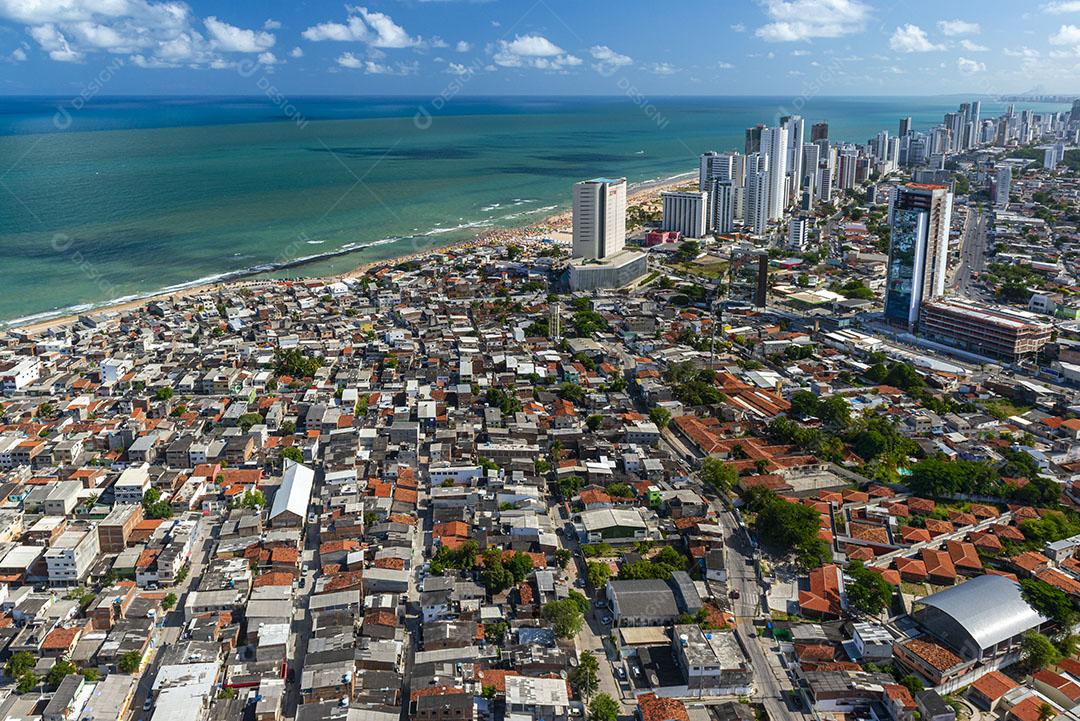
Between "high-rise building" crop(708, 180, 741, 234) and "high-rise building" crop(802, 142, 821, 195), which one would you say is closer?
"high-rise building" crop(708, 180, 741, 234)

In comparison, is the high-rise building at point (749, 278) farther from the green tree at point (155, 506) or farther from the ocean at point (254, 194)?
the green tree at point (155, 506)

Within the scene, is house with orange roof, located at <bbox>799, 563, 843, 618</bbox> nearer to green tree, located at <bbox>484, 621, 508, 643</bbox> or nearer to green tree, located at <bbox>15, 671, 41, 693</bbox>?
green tree, located at <bbox>484, 621, 508, 643</bbox>

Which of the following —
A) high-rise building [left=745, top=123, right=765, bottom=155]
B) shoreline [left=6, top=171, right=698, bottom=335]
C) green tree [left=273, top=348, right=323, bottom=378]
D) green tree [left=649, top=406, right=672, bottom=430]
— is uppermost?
high-rise building [left=745, top=123, right=765, bottom=155]

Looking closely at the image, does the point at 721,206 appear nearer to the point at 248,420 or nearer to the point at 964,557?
the point at 248,420

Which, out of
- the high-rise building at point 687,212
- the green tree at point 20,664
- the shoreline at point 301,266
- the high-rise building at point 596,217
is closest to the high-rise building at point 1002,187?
the high-rise building at point 687,212

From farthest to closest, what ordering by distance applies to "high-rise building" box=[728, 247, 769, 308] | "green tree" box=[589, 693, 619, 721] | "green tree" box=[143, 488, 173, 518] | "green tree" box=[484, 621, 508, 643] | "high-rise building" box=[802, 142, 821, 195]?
"high-rise building" box=[802, 142, 821, 195]
"high-rise building" box=[728, 247, 769, 308]
"green tree" box=[143, 488, 173, 518]
"green tree" box=[484, 621, 508, 643]
"green tree" box=[589, 693, 619, 721]

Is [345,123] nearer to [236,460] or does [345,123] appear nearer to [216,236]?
[216,236]

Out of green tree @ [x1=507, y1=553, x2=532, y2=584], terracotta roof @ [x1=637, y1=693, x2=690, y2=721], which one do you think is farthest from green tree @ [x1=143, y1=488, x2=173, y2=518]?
terracotta roof @ [x1=637, y1=693, x2=690, y2=721]
